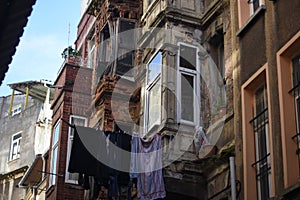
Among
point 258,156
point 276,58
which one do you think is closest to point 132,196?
point 258,156

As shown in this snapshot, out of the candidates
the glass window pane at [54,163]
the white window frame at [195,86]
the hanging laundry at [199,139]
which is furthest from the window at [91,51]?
the hanging laundry at [199,139]

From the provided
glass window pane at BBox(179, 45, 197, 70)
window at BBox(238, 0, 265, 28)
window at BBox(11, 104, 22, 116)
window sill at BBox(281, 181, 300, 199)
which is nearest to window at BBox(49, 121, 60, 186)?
glass window pane at BBox(179, 45, 197, 70)

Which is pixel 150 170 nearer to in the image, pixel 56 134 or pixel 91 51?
pixel 56 134

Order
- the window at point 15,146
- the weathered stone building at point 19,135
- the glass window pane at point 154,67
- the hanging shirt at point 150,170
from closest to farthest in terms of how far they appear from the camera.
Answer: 1. the hanging shirt at point 150,170
2. the glass window pane at point 154,67
3. the weathered stone building at point 19,135
4. the window at point 15,146

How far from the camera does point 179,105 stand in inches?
667

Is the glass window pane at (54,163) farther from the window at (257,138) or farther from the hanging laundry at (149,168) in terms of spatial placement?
the window at (257,138)

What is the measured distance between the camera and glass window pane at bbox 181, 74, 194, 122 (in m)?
17.1

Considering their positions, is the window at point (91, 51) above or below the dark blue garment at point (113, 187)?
above

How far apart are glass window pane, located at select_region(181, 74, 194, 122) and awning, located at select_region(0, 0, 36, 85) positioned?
9.08 m

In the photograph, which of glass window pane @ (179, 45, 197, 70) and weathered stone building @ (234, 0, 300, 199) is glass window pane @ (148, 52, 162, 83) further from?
weathered stone building @ (234, 0, 300, 199)

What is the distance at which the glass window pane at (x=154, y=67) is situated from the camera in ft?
59.9

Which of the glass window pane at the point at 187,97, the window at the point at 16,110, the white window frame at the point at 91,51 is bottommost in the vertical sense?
the glass window pane at the point at 187,97

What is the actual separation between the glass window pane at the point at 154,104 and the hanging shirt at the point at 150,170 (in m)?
1.35

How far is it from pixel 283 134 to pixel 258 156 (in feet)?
4.61
